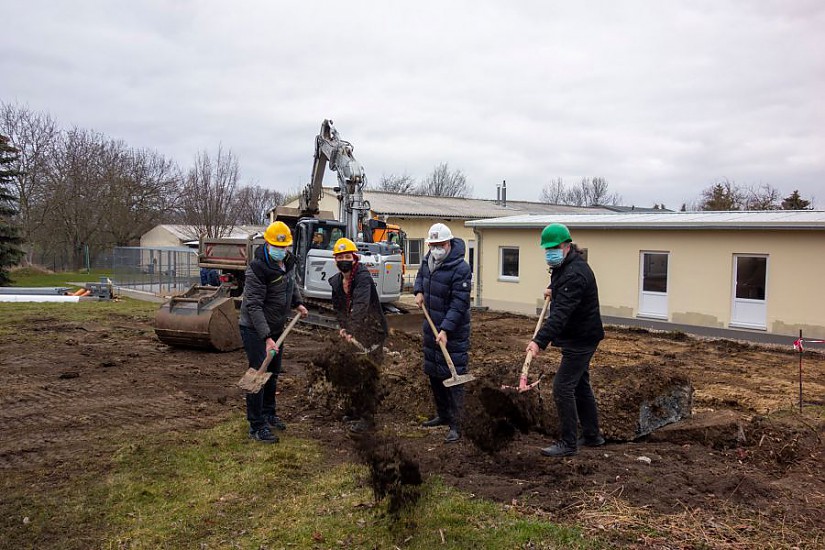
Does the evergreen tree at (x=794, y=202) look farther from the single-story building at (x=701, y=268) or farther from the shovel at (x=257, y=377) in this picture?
the shovel at (x=257, y=377)

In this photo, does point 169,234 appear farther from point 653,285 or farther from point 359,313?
point 359,313

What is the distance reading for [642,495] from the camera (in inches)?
172

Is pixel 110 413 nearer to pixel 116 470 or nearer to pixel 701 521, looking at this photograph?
pixel 116 470

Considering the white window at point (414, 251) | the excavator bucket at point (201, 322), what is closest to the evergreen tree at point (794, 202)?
the white window at point (414, 251)

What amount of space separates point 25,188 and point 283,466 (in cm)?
3732

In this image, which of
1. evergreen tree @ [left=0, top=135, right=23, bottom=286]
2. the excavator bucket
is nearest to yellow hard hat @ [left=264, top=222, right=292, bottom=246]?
the excavator bucket

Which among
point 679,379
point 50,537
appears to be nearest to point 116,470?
point 50,537

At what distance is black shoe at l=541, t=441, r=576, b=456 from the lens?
524cm

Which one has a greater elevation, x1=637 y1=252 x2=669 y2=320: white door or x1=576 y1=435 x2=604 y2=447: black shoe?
x1=637 y1=252 x2=669 y2=320: white door

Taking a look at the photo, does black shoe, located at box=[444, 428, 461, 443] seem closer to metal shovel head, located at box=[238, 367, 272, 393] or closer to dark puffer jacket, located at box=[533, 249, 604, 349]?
dark puffer jacket, located at box=[533, 249, 604, 349]

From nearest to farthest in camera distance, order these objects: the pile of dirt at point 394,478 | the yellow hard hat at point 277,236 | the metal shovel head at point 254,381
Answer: the pile of dirt at point 394,478 < the metal shovel head at point 254,381 < the yellow hard hat at point 277,236

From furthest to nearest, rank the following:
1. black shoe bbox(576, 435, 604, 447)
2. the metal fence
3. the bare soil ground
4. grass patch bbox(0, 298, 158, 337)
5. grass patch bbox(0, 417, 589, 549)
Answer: the metal fence → grass patch bbox(0, 298, 158, 337) → black shoe bbox(576, 435, 604, 447) → the bare soil ground → grass patch bbox(0, 417, 589, 549)

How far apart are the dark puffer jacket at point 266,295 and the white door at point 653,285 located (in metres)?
12.4

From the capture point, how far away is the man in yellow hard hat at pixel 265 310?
5934mm
